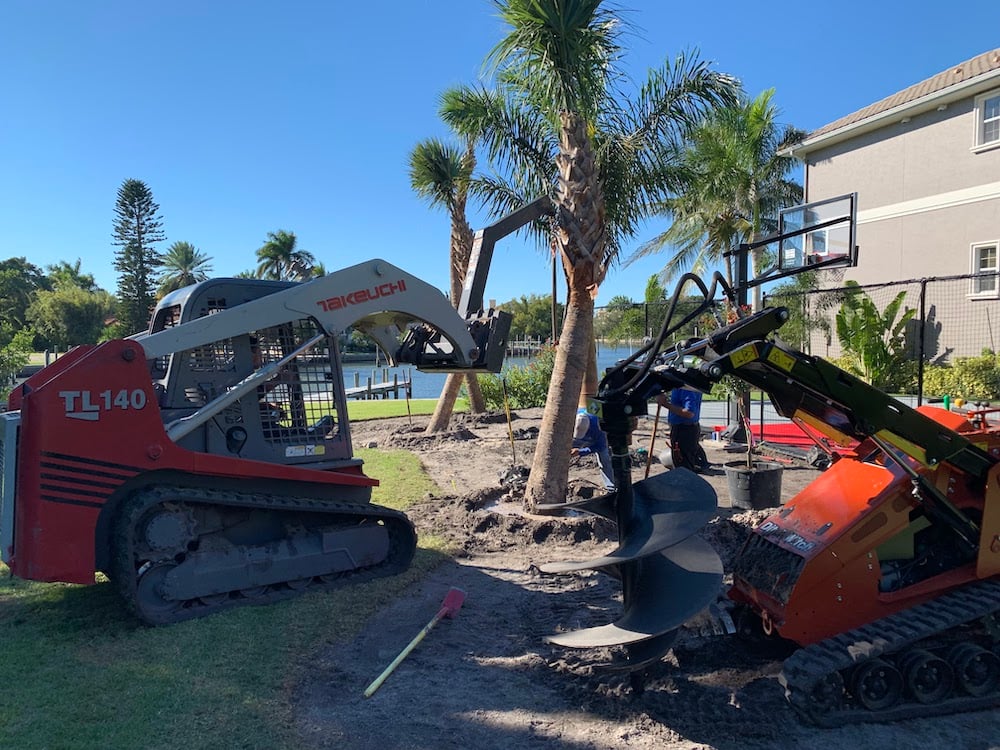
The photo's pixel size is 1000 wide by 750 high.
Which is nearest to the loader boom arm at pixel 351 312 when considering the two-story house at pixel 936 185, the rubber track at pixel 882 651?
the rubber track at pixel 882 651

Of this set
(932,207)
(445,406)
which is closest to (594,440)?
(445,406)

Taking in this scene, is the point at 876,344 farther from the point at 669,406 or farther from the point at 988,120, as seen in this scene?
the point at 669,406

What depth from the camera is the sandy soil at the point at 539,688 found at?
11.2ft

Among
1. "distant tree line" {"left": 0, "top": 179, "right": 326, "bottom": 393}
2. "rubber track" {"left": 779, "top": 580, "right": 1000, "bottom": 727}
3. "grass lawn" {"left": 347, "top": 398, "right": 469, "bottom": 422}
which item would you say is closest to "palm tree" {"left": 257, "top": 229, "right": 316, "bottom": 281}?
"distant tree line" {"left": 0, "top": 179, "right": 326, "bottom": 393}

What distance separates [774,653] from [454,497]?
5079 millimetres

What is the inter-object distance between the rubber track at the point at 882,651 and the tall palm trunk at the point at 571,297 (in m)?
4.10

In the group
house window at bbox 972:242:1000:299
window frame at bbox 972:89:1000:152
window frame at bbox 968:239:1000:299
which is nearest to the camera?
window frame at bbox 968:239:1000:299

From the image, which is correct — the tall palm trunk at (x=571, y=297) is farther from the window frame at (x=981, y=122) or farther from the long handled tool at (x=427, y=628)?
the window frame at (x=981, y=122)

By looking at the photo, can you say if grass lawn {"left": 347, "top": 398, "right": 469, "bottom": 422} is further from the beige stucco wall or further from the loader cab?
the beige stucco wall

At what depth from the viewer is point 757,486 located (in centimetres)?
772

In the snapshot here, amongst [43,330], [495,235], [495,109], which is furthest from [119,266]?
[495,235]

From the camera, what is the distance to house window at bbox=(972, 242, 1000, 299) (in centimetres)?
1684

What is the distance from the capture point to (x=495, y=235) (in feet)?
21.9

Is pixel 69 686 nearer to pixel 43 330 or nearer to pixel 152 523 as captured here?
pixel 152 523
